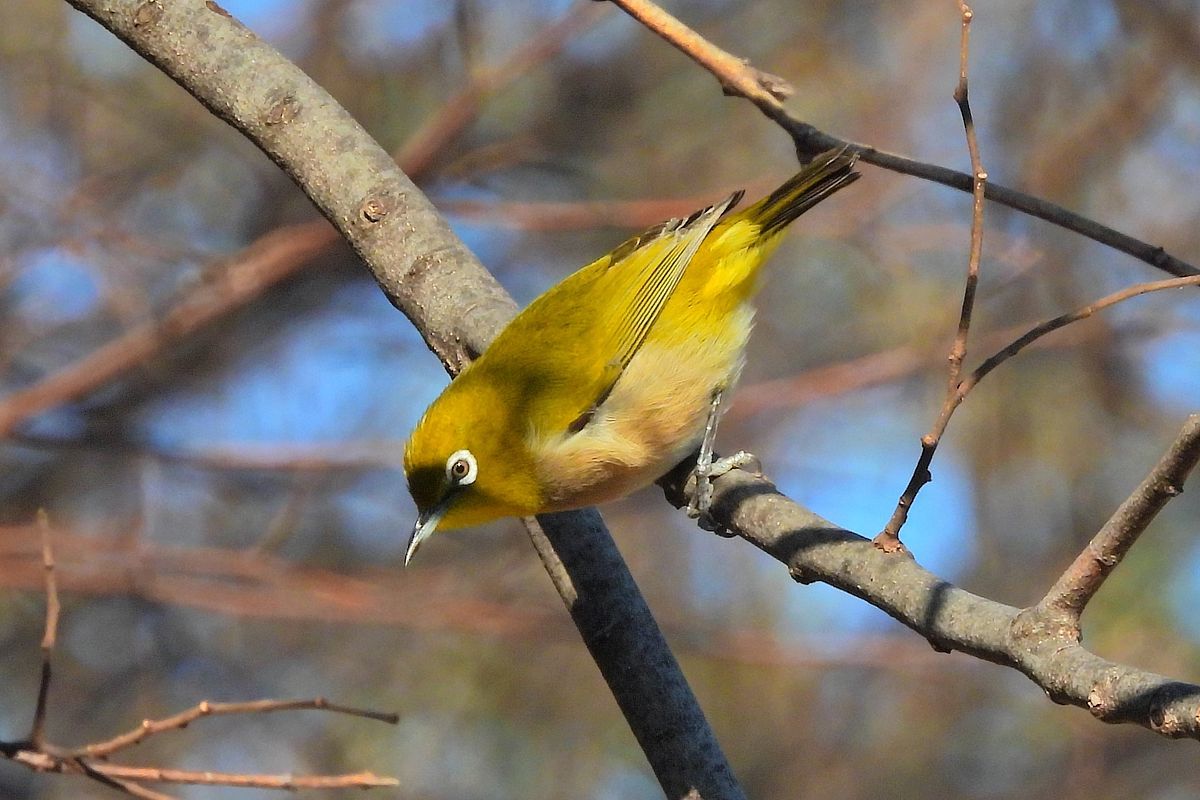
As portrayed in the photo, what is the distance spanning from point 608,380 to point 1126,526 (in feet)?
8.25

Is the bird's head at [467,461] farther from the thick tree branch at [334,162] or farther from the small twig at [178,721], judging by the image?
the small twig at [178,721]

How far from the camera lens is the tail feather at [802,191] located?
174 inches

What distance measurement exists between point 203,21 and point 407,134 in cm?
450

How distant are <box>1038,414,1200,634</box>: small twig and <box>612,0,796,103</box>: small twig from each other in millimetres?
1659

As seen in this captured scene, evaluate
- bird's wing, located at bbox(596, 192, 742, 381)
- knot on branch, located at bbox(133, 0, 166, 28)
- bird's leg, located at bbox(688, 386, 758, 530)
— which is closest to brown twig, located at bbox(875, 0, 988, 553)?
bird's leg, located at bbox(688, 386, 758, 530)

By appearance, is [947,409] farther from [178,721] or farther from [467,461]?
[467,461]

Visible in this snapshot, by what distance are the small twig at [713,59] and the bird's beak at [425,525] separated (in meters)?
1.59

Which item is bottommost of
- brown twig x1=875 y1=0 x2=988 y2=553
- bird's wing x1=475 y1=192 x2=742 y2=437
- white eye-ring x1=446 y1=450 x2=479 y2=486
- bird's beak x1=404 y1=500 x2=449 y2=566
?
brown twig x1=875 y1=0 x2=988 y2=553

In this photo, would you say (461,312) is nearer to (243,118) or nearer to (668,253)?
(243,118)

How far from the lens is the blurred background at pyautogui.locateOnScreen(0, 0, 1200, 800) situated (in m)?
6.26

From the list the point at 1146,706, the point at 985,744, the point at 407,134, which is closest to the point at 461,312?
the point at 1146,706

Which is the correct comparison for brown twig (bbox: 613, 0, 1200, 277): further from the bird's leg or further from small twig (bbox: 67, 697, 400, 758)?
small twig (bbox: 67, 697, 400, 758)

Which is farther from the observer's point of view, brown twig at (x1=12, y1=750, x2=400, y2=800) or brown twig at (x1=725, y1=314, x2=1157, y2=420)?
brown twig at (x1=725, y1=314, x2=1157, y2=420)

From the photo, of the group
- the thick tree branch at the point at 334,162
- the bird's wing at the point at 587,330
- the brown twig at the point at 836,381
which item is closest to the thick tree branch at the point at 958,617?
the thick tree branch at the point at 334,162
